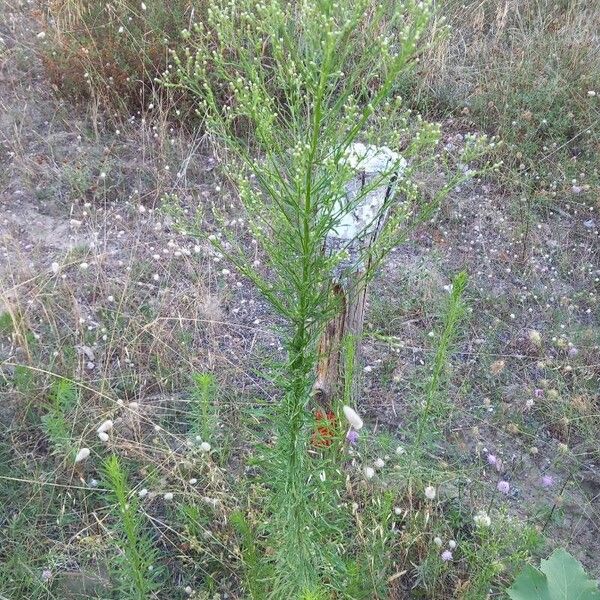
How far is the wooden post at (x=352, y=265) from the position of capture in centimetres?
206

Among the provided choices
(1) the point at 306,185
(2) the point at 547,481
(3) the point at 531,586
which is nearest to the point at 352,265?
(1) the point at 306,185

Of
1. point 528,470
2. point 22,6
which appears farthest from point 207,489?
point 22,6

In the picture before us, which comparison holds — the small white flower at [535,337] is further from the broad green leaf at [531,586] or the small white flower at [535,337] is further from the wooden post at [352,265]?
the broad green leaf at [531,586]

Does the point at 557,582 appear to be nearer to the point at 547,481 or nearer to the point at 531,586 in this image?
the point at 531,586

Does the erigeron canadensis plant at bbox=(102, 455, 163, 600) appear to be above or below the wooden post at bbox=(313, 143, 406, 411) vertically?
below

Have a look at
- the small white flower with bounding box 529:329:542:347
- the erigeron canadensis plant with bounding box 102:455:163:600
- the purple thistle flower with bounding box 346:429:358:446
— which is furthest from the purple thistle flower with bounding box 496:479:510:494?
the erigeron canadensis plant with bounding box 102:455:163:600

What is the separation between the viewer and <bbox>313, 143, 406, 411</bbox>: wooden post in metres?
2.06

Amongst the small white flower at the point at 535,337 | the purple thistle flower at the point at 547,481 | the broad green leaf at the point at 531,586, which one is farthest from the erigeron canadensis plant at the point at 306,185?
the small white flower at the point at 535,337

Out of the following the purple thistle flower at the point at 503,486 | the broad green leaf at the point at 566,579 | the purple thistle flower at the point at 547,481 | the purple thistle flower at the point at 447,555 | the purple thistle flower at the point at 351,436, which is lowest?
the purple thistle flower at the point at 547,481

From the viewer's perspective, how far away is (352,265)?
6.66ft

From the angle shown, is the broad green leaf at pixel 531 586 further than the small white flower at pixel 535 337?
No

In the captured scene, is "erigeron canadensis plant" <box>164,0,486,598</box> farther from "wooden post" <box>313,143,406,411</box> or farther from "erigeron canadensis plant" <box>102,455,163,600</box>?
"erigeron canadensis plant" <box>102,455,163,600</box>

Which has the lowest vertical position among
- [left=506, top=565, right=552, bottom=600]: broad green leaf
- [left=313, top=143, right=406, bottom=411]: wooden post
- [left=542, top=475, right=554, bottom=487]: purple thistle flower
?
[left=542, top=475, right=554, bottom=487]: purple thistle flower

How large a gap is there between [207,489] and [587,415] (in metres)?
1.81
